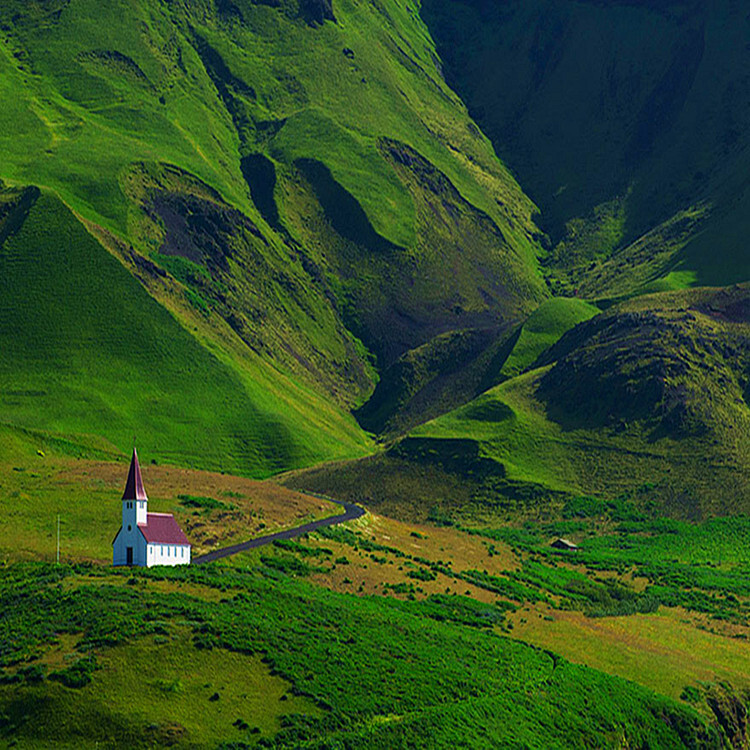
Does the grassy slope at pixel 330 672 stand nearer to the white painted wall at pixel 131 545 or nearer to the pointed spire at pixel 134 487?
the white painted wall at pixel 131 545

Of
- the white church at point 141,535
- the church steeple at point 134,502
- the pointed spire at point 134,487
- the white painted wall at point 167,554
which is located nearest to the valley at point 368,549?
the white painted wall at point 167,554

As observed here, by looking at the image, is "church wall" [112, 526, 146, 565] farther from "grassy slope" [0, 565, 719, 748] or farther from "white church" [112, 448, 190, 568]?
"grassy slope" [0, 565, 719, 748]

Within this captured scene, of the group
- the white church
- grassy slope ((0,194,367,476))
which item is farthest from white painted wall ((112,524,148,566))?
grassy slope ((0,194,367,476))

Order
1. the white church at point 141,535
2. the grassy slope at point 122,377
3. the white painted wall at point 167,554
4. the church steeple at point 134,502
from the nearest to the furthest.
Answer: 1. the church steeple at point 134,502
2. the white church at point 141,535
3. the white painted wall at point 167,554
4. the grassy slope at point 122,377

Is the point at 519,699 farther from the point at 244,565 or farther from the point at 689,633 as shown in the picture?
the point at 689,633

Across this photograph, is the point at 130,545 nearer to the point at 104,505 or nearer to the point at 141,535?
the point at 141,535

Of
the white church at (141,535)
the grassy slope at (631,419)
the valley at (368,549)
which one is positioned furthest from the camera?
the grassy slope at (631,419)
